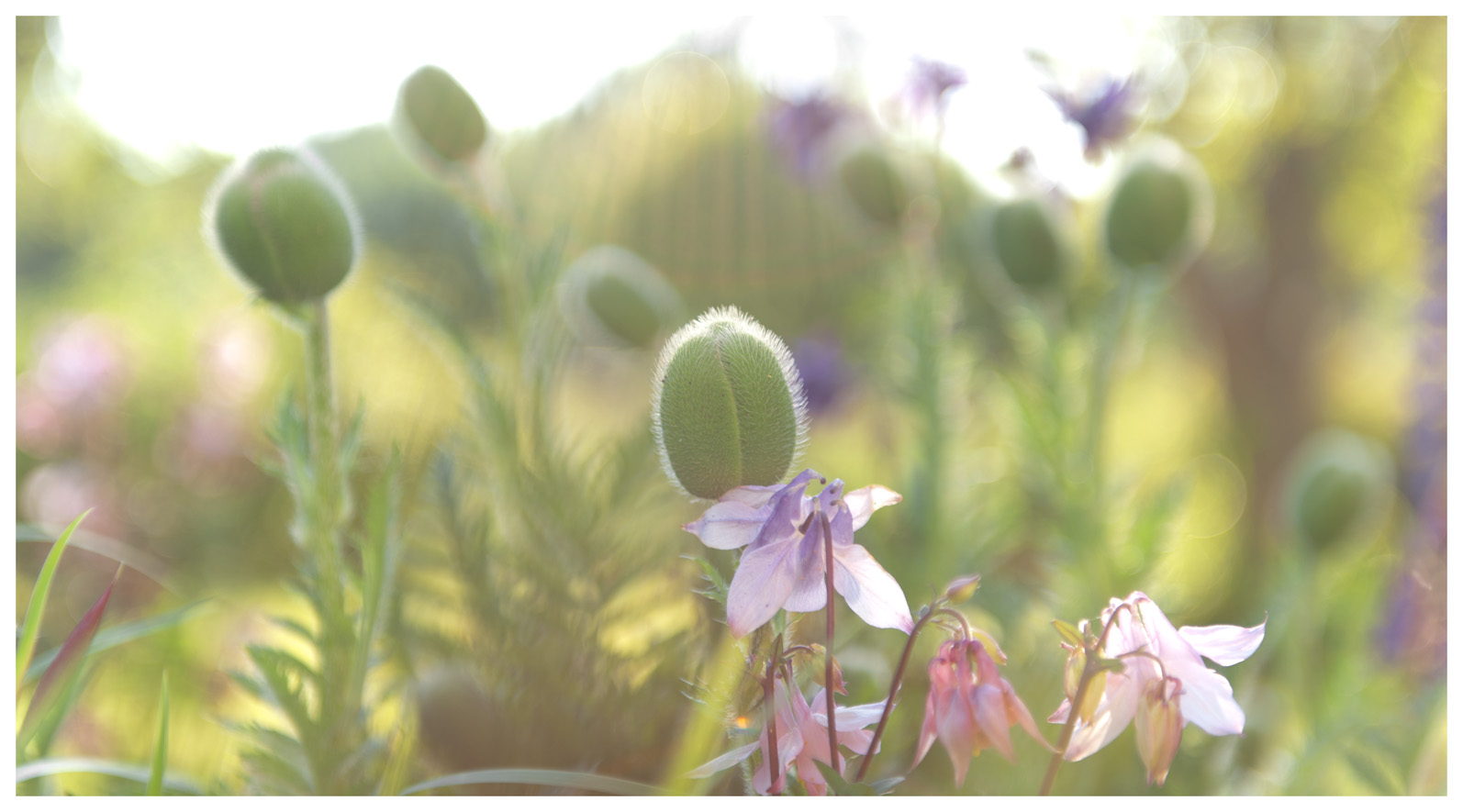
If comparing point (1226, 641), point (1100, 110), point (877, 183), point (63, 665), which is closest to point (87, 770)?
point (63, 665)

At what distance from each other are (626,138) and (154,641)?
0.91 m

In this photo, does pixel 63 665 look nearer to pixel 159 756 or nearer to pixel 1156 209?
pixel 159 756

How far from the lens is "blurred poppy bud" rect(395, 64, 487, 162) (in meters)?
0.52

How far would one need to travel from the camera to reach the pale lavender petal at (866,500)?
27cm

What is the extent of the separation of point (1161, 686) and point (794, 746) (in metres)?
0.10

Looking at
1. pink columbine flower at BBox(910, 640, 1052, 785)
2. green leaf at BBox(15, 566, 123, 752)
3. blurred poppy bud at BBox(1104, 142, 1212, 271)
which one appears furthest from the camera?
blurred poppy bud at BBox(1104, 142, 1212, 271)

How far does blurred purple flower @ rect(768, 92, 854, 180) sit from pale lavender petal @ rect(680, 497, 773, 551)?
641 mm

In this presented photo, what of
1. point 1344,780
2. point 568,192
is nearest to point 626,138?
point 568,192

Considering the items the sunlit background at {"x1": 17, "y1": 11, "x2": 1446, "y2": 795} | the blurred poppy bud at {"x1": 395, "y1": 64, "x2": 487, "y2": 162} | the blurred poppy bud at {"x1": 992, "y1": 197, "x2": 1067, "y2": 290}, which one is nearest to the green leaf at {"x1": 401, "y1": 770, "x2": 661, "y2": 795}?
the sunlit background at {"x1": 17, "y1": 11, "x2": 1446, "y2": 795}

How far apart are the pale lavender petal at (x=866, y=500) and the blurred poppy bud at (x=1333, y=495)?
0.55m

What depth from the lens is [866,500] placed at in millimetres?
276

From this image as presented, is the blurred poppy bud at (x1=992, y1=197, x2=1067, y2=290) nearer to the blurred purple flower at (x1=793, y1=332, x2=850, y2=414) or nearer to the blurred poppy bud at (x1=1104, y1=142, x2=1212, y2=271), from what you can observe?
the blurred poppy bud at (x1=1104, y1=142, x2=1212, y2=271)

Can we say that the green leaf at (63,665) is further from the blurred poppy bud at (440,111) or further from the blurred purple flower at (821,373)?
the blurred purple flower at (821,373)

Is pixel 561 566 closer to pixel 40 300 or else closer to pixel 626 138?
pixel 626 138
